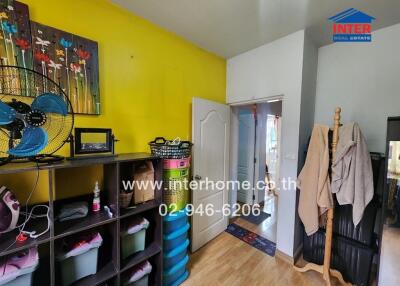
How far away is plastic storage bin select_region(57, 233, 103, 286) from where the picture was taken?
1058 millimetres

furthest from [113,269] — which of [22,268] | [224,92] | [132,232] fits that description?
[224,92]

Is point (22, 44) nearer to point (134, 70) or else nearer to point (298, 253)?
point (134, 70)

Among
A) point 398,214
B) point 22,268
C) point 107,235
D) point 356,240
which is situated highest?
point 398,214

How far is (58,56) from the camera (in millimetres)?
1252

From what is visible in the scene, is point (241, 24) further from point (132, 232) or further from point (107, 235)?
point (107, 235)

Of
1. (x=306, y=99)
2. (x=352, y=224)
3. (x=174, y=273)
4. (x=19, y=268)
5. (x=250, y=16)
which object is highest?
(x=250, y=16)

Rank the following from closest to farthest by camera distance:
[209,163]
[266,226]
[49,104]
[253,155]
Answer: [49,104] → [209,163] → [266,226] → [253,155]

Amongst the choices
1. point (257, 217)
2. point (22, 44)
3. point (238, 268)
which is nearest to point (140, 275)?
point (238, 268)

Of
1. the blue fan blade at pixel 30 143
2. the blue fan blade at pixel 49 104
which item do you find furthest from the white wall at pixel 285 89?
the blue fan blade at pixel 30 143

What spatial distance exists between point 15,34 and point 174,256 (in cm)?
205

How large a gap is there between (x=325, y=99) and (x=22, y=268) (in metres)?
2.96

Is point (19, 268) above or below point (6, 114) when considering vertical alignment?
below

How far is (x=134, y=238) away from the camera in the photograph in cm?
137

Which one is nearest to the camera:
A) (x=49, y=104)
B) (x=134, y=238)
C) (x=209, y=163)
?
(x=49, y=104)
